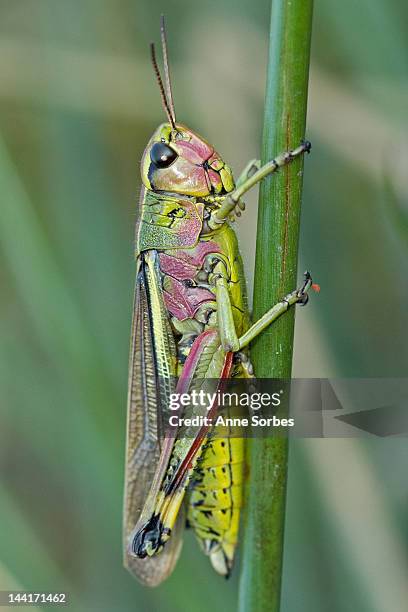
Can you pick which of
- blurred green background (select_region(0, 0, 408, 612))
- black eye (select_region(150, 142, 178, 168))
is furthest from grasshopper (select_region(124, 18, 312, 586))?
blurred green background (select_region(0, 0, 408, 612))

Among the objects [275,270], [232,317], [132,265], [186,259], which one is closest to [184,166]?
[186,259]


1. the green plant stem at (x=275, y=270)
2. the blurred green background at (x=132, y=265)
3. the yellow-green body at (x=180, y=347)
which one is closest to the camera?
the green plant stem at (x=275, y=270)

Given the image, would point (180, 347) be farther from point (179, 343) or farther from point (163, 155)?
point (163, 155)

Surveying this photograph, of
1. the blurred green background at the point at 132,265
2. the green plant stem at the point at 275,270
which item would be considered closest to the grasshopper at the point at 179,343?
the blurred green background at the point at 132,265

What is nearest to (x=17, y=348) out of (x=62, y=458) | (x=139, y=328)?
(x=62, y=458)

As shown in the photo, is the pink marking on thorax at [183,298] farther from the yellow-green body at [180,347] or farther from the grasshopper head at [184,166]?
the grasshopper head at [184,166]

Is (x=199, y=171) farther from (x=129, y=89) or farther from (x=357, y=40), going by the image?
(x=129, y=89)

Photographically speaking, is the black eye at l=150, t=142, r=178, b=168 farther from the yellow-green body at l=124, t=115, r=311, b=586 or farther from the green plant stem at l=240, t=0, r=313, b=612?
the green plant stem at l=240, t=0, r=313, b=612
